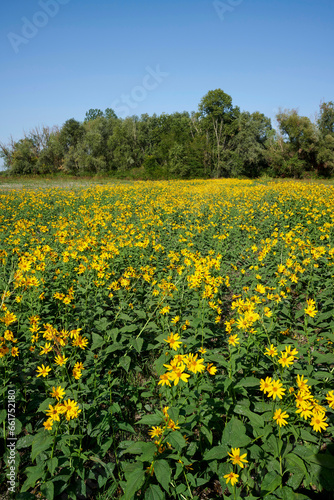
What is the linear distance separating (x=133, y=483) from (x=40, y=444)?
69 cm

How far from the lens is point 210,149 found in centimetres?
4306

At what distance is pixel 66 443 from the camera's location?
1896 millimetres

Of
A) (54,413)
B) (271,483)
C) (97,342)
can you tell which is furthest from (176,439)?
(97,342)

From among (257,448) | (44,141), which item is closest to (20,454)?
(257,448)

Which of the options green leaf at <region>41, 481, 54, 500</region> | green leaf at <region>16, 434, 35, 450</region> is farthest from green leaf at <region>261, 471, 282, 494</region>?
green leaf at <region>16, 434, 35, 450</region>

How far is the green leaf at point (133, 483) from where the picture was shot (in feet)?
4.81

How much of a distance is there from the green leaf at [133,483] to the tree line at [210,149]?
40.2 meters

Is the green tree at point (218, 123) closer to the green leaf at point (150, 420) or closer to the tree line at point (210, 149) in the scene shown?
the tree line at point (210, 149)

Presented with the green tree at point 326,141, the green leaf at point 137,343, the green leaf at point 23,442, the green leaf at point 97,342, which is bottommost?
the green leaf at point 23,442

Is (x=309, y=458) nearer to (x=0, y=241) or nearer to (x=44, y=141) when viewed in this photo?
(x=0, y=241)

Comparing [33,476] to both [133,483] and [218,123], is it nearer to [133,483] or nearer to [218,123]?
[133,483]

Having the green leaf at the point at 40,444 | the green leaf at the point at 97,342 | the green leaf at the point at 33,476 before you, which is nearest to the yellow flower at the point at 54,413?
the green leaf at the point at 40,444

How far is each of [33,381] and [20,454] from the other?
0.56 meters

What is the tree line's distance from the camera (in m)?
41.2
